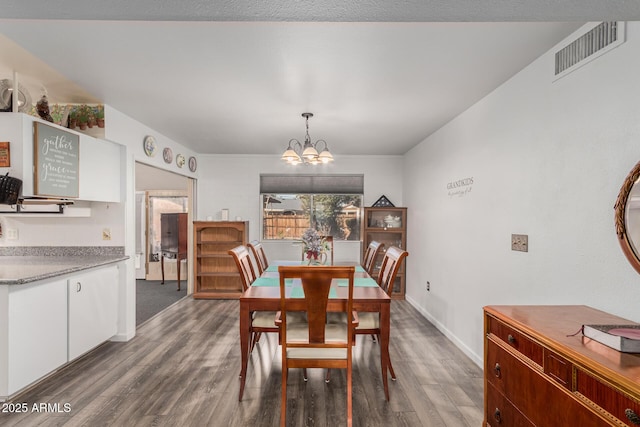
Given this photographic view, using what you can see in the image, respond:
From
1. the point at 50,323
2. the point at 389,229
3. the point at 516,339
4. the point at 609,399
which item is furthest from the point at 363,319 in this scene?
the point at 389,229

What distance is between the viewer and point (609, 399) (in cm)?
122

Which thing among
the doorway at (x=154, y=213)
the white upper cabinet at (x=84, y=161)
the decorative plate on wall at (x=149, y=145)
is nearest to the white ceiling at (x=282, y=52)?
the white upper cabinet at (x=84, y=161)

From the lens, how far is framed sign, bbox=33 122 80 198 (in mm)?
2768

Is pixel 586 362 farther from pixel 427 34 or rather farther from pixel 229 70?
pixel 229 70

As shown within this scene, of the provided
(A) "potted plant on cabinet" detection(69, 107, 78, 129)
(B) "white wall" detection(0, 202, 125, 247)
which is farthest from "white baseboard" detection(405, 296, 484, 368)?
(A) "potted plant on cabinet" detection(69, 107, 78, 129)

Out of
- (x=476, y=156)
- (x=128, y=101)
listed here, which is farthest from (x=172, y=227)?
(x=476, y=156)

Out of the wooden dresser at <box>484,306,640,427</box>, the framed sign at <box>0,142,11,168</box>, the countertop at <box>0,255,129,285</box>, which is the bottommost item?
the wooden dresser at <box>484,306,640,427</box>

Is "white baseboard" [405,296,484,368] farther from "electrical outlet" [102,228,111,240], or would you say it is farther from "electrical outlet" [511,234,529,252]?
A: "electrical outlet" [102,228,111,240]

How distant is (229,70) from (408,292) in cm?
452

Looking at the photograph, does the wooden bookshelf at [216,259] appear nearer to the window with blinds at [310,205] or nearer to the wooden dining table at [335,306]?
the window with blinds at [310,205]

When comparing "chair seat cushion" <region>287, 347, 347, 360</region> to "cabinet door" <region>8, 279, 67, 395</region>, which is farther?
Answer: "cabinet door" <region>8, 279, 67, 395</region>

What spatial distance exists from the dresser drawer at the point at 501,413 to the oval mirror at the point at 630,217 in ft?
3.01

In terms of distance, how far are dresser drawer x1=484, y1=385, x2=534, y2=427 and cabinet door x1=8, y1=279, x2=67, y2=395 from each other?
130 inches

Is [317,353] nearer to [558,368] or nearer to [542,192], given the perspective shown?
[558,368]
